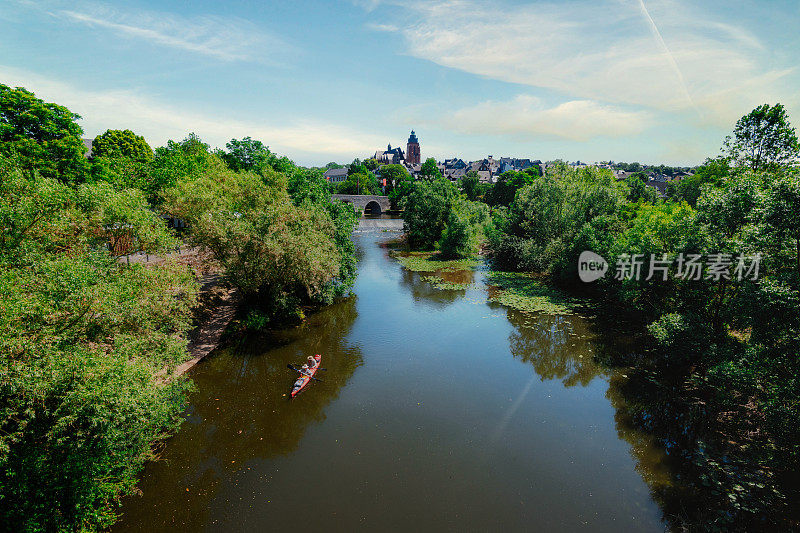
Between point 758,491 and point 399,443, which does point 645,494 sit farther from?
point 399,443

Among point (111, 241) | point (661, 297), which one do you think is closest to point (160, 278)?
point (111, 241)

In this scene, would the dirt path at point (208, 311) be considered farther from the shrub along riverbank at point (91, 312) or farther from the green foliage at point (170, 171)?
the green foliage at point (170, 171)

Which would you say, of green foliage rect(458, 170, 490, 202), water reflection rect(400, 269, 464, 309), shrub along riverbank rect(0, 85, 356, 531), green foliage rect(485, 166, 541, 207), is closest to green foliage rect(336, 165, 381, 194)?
green foliage rect(458, 170, 490, 202)

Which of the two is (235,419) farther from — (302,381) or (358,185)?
(358,185)

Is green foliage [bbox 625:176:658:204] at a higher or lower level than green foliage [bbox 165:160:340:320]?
higher

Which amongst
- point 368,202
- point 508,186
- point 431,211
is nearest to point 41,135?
point 431,211

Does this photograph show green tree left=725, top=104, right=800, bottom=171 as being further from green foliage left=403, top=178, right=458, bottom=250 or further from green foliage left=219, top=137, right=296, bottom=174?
green foliage left=219, top=137, right=296, bottom=174
